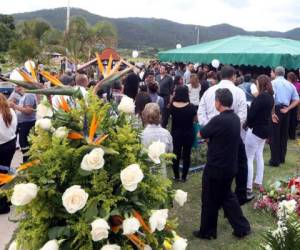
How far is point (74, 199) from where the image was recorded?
7.02 feet

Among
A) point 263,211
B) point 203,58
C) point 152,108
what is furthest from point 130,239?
A: point 203,58

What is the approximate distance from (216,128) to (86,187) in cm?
224

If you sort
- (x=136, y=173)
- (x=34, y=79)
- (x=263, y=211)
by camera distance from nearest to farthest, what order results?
1. (x=136, y=173)
2. (x=34, y=79)
3. (x=263, y=211)

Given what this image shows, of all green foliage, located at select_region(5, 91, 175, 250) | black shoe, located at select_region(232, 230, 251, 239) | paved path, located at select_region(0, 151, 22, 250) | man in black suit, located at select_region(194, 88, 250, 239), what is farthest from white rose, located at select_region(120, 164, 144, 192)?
black shoe, located at select_region(232, 230, 251, 239)

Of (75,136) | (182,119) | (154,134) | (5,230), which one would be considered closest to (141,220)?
(75,136)

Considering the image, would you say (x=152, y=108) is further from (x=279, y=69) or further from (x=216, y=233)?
(x=279, y=69)

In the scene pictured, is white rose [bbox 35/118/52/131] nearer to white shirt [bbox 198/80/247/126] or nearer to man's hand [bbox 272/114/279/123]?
white shirt [bbox 198/80/247/126]

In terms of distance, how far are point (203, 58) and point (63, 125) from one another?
12.5 meters

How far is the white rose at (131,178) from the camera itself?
2201 millimetres

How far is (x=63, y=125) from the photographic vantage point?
7.89ft

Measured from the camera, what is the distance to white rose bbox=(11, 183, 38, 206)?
85.6 inches

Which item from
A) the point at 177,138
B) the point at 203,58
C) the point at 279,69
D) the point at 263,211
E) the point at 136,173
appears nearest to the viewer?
the point at 136,173

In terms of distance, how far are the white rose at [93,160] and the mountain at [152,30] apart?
101542 mm

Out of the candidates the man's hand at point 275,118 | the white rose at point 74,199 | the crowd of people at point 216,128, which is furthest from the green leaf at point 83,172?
the man's hand at point 275,118
